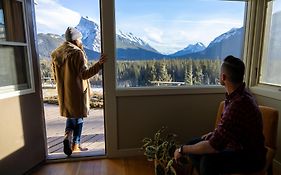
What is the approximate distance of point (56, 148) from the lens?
248cm

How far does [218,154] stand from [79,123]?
1.64 m

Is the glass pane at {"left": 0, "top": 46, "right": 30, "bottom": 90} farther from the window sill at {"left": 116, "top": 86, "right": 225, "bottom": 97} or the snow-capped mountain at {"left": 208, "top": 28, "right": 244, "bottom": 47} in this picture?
the snow-capped mountain at {"left": 208, "top": 28, "right": 244, "bottom": 47}

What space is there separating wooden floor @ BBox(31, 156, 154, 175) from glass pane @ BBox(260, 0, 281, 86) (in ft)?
5.36

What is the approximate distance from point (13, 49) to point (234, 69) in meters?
1.87

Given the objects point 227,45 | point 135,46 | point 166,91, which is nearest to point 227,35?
point 227,45

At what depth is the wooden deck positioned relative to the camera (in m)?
2.46

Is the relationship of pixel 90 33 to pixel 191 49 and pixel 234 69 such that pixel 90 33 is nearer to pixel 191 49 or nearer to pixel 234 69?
pixel 191 49

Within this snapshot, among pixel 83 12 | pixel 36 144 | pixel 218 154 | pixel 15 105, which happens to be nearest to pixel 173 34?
pixel 83 12

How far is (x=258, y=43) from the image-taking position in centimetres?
225

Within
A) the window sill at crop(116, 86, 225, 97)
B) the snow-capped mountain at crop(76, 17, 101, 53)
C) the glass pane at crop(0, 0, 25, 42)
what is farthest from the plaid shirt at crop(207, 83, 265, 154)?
the glass pane at crop(0, 0, 25, 42)

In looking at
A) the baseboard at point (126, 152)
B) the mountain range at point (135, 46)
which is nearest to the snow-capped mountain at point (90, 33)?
the mountain range at point (135, 46)

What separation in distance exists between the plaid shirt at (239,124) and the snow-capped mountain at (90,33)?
1574mm

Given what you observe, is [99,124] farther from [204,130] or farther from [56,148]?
[204,130]

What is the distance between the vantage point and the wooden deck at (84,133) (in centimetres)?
246
